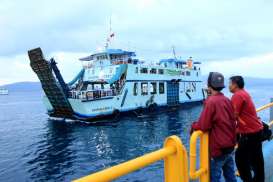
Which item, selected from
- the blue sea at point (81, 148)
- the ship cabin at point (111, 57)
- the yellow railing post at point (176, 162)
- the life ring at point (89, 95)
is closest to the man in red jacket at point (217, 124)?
the yellow railing post at point (176, 162)

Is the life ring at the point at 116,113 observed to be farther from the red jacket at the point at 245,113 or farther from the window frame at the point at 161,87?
the red jacket at the point at 245,113

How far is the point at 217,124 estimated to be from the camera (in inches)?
134

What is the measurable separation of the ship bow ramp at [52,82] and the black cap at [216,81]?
22.2 metres

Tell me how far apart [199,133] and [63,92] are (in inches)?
994

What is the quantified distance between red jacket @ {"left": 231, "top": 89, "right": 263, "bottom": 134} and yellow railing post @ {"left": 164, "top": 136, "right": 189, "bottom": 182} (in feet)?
5.60

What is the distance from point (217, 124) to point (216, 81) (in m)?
0.54

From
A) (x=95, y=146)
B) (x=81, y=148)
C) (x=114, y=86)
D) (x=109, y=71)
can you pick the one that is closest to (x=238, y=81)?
(x=81, y=148)

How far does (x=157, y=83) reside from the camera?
123ft

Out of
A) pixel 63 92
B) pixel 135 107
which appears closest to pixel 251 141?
pixel 63 92

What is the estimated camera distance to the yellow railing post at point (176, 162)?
8.18ft

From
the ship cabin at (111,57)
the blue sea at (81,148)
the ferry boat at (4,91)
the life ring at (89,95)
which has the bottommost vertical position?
the ferry boat at (4,91)

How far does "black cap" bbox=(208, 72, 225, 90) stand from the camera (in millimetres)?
3525

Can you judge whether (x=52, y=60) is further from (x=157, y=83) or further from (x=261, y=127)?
(x=261, y=127)

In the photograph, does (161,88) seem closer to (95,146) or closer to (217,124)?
(95,146)
